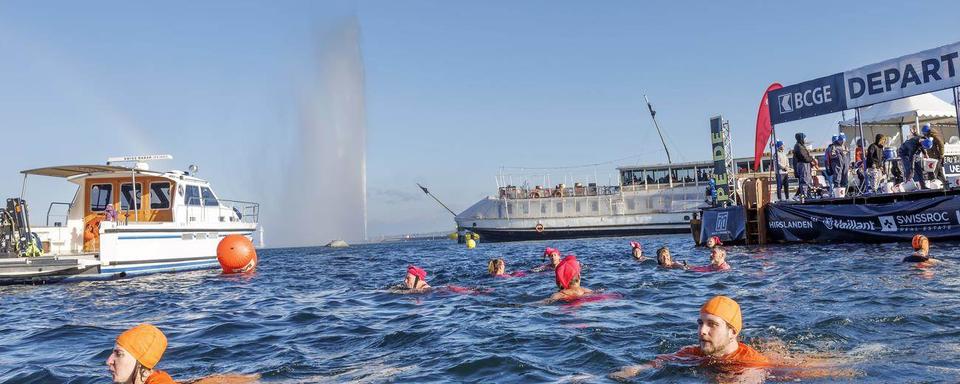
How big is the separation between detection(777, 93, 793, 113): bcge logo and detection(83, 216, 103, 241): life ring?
2297cm

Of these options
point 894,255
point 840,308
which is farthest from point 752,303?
point 894,255

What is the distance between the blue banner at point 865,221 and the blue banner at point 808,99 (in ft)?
9.69

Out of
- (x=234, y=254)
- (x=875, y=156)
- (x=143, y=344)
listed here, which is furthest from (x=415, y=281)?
(x=875, y=156)

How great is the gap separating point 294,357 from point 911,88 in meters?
18.7

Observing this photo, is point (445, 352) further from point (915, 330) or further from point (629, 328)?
point (915, 330)

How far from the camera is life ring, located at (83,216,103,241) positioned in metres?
23.1

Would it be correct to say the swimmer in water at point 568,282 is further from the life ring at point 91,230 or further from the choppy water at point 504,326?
the life ring at point 91,230

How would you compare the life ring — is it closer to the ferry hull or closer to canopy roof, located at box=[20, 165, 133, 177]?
canopy roof, located at box=[20, 165, 133, 177]

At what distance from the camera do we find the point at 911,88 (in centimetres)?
1938

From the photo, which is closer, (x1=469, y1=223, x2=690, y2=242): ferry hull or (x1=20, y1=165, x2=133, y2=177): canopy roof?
(x1=20, y1=165, x2=133, y2=177): canopy roof

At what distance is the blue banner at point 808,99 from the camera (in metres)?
21.5

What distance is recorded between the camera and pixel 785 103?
76.1ft

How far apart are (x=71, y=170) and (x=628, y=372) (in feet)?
70.7

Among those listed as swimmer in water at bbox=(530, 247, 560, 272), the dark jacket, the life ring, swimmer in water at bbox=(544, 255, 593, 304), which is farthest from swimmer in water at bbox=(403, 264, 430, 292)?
the dark jacket
